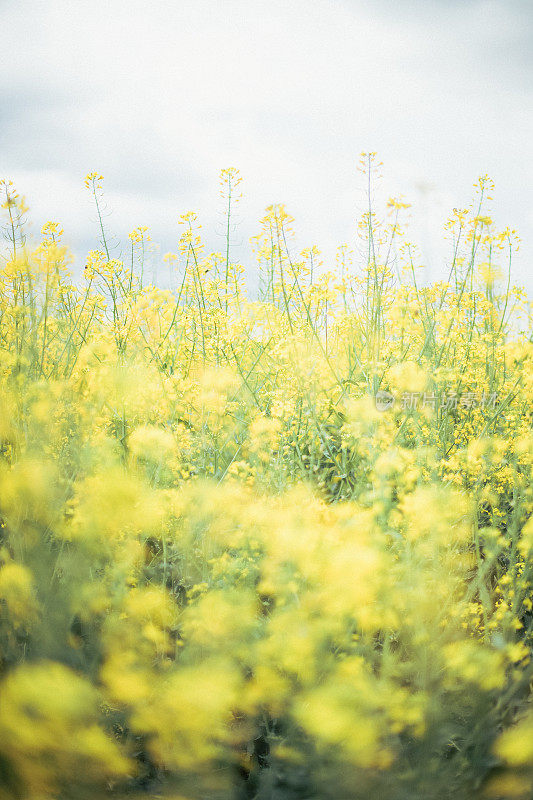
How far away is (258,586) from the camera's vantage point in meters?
2.32

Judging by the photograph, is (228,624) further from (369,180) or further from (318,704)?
(369,180)

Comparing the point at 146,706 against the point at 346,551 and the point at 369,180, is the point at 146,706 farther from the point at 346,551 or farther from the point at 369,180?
the point at 369,180

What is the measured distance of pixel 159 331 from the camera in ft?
12.7

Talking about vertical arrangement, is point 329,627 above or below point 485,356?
below

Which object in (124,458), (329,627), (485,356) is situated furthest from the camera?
(485,356)

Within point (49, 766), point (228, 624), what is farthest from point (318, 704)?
point (49, 766)

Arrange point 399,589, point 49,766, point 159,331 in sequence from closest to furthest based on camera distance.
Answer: point 49,766 → point 399,589 → point 159,331

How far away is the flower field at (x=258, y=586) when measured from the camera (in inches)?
50.0

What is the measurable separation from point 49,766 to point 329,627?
0.73m

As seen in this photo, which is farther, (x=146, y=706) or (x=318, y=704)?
(x=146, y=706)

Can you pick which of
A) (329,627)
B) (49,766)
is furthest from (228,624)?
(49,766)

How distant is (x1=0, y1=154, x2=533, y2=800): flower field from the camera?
50.0 inches

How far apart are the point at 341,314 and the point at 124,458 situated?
1.84m

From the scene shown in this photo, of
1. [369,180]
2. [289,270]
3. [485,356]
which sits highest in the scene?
[369,180]
